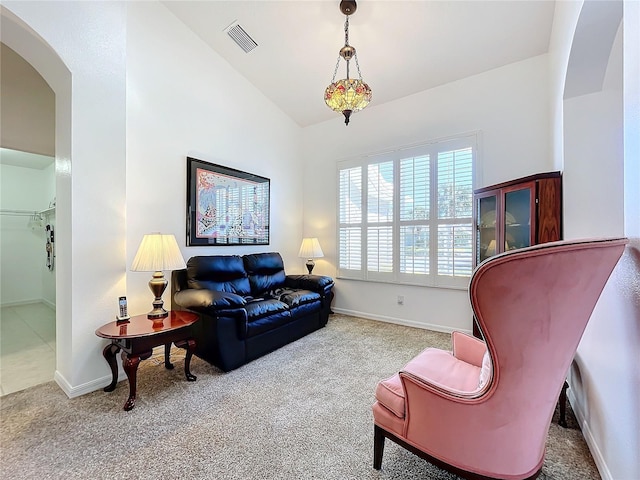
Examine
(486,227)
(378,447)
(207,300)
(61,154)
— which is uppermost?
(61,154)

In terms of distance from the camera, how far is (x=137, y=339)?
201 centimetres

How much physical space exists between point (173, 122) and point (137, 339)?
7.63 feet

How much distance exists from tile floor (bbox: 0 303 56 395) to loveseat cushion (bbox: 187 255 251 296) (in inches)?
55.8

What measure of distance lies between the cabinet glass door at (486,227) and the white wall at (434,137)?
527 millimetres

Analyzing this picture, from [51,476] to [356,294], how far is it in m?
3.55

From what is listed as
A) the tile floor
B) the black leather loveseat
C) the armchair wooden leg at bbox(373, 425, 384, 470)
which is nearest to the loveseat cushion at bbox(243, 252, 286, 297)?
the black leather loveseat

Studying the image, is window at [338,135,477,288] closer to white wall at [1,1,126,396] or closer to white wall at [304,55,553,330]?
white wall at [304,55,553,330]

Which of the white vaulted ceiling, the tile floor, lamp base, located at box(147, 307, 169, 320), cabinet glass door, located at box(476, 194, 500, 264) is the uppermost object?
the white vaulted ceiling

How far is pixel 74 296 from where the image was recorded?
2135 mm

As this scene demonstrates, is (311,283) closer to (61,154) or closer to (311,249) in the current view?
(311,249)

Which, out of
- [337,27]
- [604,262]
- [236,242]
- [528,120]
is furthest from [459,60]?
[236,242]

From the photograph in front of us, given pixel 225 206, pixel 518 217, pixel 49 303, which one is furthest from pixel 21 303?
pixel 518 217

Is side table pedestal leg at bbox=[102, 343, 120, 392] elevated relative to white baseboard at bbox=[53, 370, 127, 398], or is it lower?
elevated

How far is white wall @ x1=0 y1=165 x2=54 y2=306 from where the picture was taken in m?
4.91
